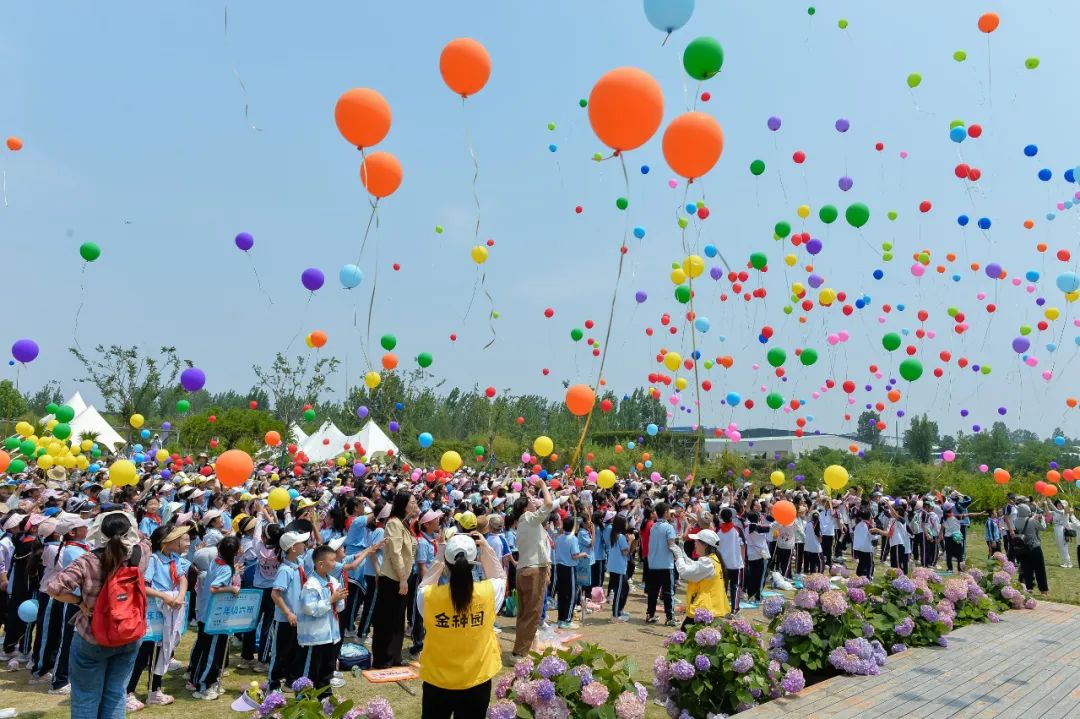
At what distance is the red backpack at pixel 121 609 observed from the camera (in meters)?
3.51

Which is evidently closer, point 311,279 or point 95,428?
point 311,279

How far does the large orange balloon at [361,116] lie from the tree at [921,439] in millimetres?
35912

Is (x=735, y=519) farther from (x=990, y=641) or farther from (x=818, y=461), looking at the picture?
(x=818, y=461)

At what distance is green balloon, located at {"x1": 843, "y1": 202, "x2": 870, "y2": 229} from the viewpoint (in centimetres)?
Answer: 974

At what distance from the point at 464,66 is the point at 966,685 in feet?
21.3

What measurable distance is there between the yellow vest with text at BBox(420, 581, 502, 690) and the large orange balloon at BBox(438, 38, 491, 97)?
463 cm

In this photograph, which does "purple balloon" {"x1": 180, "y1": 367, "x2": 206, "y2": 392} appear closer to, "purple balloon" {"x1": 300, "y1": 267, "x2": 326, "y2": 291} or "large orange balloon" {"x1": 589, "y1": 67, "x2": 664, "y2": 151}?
"purple balloon" {"x1": 300, "y1": 267, "x2": 326, "y2": 291}

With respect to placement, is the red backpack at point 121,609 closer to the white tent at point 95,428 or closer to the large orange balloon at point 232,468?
the large orange balloon at point 232,468

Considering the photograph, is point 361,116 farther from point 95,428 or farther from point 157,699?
point 95,428

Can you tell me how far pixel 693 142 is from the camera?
18.6 feet

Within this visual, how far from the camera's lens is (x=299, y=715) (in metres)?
3.03

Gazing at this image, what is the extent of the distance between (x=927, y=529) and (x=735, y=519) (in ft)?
17.7

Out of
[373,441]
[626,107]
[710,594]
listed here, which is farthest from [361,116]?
[373,441]

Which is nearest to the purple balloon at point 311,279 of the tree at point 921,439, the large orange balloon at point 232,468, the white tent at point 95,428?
the large orange balloon at point 232,468
